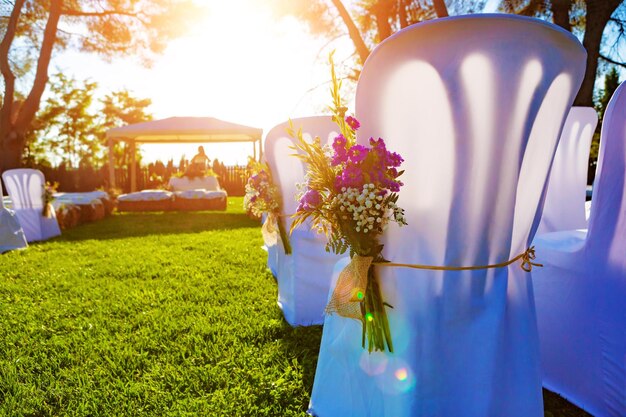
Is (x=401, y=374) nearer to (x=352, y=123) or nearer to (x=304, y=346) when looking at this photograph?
(x=352, y=123)

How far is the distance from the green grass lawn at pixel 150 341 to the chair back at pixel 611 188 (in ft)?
2.08

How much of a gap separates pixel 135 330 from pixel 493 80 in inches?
85.4

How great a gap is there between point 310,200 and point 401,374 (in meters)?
0.53

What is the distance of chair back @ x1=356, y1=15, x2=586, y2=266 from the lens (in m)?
1.00

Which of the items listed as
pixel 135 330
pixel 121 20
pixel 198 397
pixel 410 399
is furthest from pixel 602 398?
pixel 121 20

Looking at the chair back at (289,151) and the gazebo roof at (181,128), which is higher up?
the gazebo roof at (181,128)

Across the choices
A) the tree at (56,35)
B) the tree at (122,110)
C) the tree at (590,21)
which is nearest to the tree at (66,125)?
the tree at (122,110)

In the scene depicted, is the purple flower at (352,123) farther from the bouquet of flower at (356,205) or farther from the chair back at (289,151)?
the chair back at (289,151)

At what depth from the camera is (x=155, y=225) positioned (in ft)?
22.6

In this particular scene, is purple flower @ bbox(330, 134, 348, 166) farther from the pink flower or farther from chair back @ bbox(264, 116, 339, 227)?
chair back @ bbox(264, 116, 339, 227)

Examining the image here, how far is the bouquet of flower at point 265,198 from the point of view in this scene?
2434 mm


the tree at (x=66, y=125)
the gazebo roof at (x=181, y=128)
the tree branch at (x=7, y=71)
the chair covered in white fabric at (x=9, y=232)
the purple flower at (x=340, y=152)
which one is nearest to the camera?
the purple flower at (x=340, y=152)

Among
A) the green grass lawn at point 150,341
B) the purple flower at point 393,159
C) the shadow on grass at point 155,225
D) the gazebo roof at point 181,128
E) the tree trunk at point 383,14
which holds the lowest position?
the shadow on grass at point 155,225

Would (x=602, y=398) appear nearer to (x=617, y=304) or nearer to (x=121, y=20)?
A: (x=617, y=304)
